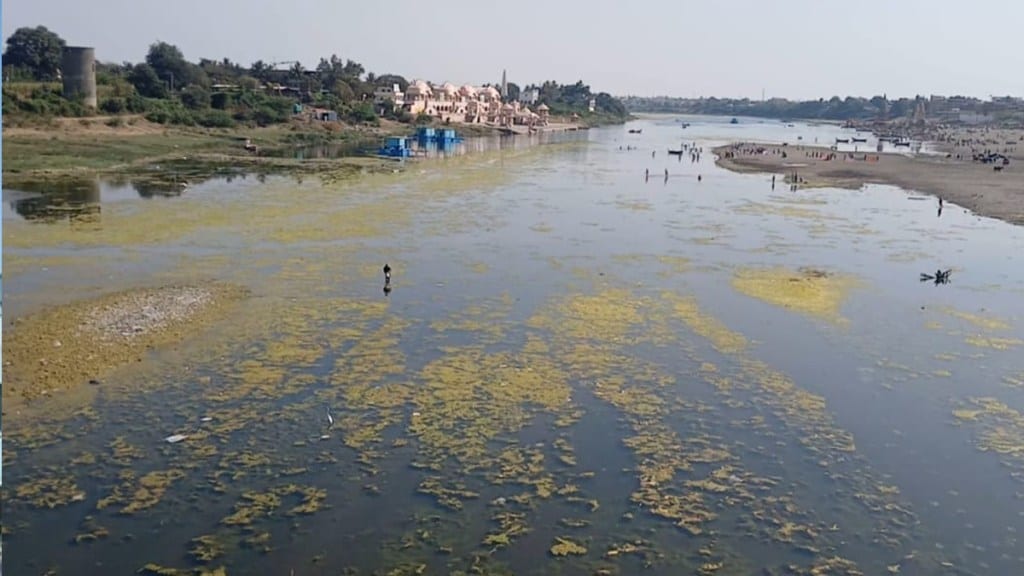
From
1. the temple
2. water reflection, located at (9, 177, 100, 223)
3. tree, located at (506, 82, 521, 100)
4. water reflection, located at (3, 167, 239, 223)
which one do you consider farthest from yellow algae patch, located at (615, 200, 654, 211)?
tree, located at (506, 82, 521, 100)

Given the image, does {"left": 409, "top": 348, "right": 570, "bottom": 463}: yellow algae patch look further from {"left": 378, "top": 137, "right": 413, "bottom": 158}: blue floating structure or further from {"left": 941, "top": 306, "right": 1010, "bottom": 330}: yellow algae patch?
{"left": 378, "top": 137, "right": 413, "bottom": 158}: blue floating structure

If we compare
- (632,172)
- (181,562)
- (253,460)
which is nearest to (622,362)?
(253,460)

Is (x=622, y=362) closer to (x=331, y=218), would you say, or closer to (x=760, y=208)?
(x=331, y=218)

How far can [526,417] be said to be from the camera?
40.9 feet

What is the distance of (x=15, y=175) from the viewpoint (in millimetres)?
37219

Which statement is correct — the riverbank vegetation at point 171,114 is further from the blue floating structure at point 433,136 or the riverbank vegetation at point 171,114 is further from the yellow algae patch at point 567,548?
the yellow algae patch at point 567,548

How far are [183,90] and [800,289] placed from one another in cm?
6746

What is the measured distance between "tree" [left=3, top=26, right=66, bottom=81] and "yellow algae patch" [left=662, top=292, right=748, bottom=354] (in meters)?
72.3

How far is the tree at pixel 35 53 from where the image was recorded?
7431 centimetres

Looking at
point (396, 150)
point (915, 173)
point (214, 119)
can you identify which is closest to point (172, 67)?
point (214, 119)

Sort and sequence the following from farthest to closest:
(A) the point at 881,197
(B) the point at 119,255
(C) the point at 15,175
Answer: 1. (A) the point at 881,197
2. (C) the point at 15,175
3. (B) the point at 119,255

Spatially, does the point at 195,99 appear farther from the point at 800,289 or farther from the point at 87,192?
the point at 800,289

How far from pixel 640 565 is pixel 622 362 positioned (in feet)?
21.3

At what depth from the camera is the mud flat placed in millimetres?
12719
